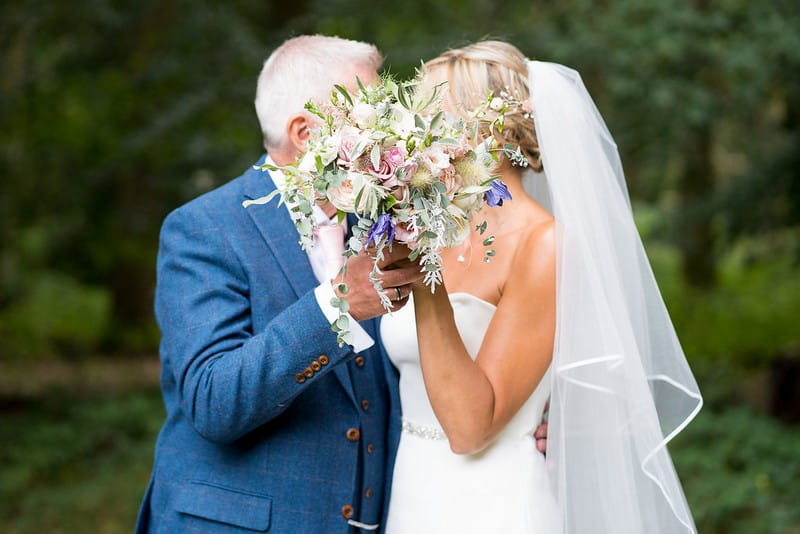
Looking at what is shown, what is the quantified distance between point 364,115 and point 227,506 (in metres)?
1.27

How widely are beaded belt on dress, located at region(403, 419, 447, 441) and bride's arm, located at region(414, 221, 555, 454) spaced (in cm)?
26

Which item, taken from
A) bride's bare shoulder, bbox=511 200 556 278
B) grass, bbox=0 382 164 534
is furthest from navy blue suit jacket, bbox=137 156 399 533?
grass, bbox=0 382 164 534

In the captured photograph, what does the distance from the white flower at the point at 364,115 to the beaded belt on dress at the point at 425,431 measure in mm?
1263

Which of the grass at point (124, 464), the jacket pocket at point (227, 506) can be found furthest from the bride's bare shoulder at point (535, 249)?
the grass at point (124, 464)

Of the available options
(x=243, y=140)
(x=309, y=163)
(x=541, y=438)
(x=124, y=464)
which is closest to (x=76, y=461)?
(x=124, y=464)

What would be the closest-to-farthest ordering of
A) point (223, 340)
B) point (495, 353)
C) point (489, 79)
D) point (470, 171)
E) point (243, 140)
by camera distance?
point (470, 171) → point (223, 340) → point (495, 353) → point (489, 79) → point (243, 140)

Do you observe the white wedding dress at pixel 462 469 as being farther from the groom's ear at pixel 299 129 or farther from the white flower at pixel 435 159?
the white flower at pixel 435 159

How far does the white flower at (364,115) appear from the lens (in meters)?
2.09

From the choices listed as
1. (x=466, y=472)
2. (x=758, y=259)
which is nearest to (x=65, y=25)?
(x=466, y=472)

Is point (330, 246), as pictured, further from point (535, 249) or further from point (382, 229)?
point (382, 229)

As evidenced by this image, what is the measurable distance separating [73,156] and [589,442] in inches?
322

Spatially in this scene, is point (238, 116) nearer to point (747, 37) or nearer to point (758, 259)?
point (747, 37)

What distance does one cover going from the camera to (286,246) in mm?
2762

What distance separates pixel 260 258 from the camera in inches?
107
